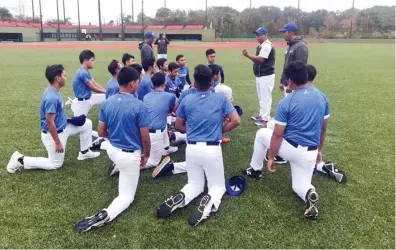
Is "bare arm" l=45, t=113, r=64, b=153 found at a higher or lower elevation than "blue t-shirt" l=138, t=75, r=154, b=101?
lower

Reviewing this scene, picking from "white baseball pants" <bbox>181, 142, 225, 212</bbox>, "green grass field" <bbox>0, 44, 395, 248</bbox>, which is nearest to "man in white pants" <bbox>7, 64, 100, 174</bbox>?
"green grass field" <bbox>0, 44, 395, 248</bbox>

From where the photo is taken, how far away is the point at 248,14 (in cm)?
8419

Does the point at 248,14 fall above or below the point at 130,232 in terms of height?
above

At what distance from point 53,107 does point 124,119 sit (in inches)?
55.1

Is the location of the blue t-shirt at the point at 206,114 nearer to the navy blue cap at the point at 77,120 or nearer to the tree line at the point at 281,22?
the navy blue cap at the point at 77,120

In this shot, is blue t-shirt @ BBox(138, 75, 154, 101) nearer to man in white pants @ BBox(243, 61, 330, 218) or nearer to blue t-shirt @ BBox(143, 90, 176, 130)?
blue t-shirt @ BBox(143, 90, 176, 130)

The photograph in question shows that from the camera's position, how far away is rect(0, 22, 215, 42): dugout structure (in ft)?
210

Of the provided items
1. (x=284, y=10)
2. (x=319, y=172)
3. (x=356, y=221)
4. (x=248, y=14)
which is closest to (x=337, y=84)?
(x=319, y=172)

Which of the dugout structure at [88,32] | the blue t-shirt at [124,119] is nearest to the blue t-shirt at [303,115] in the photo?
the blue t-shirt at [124,119]

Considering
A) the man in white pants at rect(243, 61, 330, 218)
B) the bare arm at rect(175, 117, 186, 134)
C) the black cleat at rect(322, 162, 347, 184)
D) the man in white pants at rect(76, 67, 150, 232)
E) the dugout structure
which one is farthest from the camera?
the dugout structure

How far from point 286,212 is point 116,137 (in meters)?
2.34

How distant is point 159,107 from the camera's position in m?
5.53

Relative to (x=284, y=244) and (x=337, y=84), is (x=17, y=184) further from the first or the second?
(x=337, y=84)

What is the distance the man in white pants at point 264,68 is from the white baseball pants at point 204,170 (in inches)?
158
